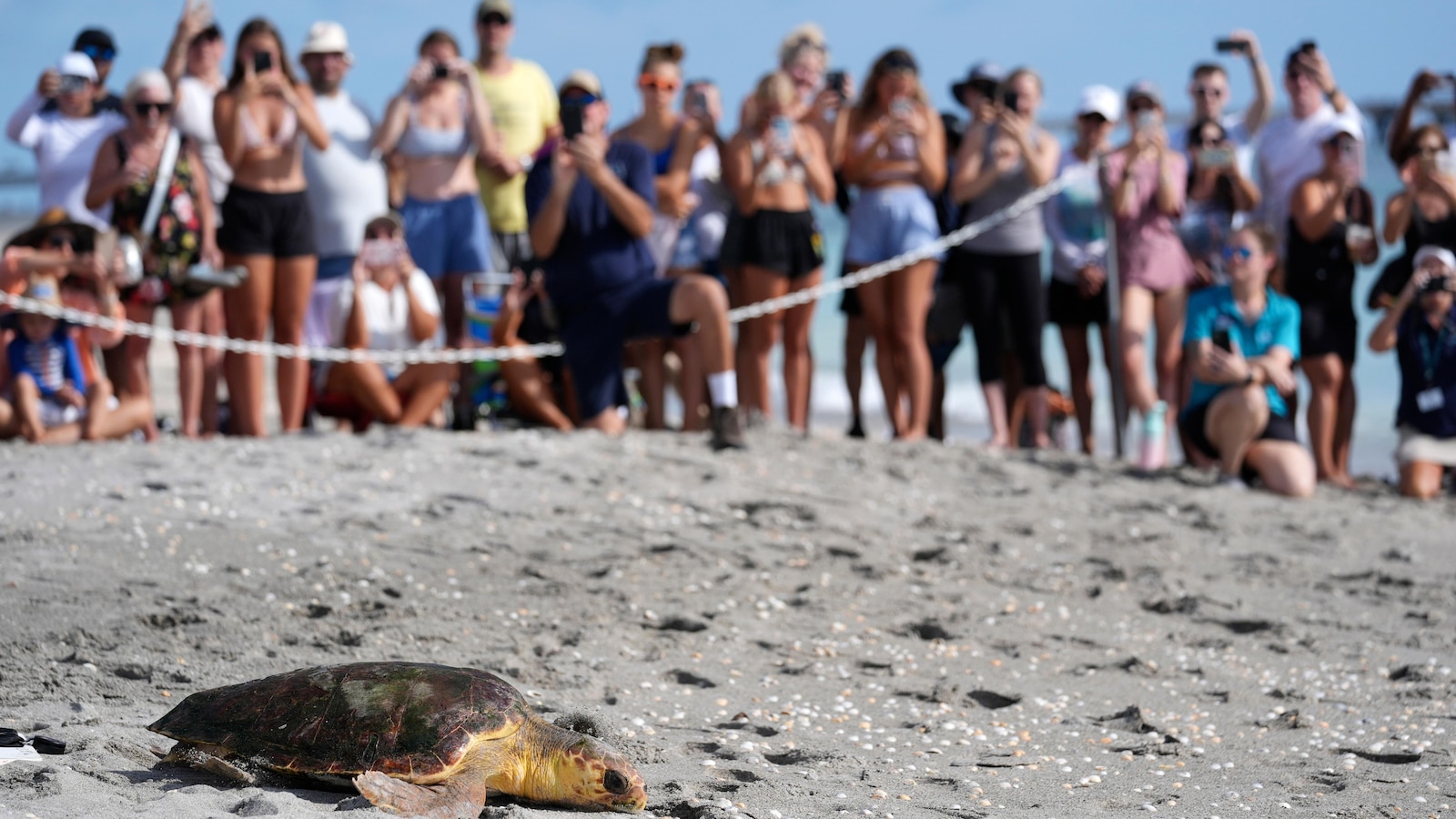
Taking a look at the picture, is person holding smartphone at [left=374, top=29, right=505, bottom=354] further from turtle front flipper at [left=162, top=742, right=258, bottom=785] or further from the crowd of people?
turtle front flipper at [left=162, top=742, right=258, bottom=785]

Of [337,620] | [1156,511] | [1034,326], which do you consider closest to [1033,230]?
[1034,326]

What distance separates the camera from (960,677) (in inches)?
160

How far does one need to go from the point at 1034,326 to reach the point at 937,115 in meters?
1.12

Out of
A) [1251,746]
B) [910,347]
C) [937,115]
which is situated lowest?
[1251,746]

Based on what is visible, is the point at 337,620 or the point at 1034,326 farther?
the point at 1034,326

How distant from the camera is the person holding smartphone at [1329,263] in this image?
23.0ft

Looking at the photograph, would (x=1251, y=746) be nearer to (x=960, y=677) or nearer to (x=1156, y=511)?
(x=960, y=677)

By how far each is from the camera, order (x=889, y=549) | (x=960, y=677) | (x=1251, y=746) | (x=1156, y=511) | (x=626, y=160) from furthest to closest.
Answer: (x=626, y=160) < (x=1156, y=511) < (x=889, y=549) < (x=960, y=677) < (x=1251, y=746)

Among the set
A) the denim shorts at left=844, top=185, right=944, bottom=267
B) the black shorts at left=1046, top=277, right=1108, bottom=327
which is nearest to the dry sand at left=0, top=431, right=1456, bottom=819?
the denim shorts at left=844, top=185, right=944, bottom=267

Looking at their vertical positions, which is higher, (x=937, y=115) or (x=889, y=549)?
(x=937, y=115)

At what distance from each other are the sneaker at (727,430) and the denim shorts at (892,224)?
1.26 meters

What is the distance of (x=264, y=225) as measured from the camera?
652 cm


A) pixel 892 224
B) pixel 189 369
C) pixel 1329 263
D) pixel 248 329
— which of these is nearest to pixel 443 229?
pixel 248 329

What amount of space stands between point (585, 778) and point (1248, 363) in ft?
15.5
